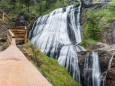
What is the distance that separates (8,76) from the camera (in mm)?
1677

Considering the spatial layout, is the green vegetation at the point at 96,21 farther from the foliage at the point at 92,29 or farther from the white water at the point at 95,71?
the white water at the point at 95,71

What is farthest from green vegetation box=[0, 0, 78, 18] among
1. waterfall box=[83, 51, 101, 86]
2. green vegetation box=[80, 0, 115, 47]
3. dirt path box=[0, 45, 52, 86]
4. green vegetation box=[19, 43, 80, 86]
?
dirt path box=[0, 45, 52, 86]

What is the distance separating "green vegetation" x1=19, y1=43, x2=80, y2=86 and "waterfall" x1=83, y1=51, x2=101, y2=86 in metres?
5.09

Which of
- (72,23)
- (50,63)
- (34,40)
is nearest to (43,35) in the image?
(34,40)

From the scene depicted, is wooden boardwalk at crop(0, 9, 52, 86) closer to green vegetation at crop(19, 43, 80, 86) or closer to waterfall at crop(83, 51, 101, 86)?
green vegetation at crop(19, 43, 80, 86)

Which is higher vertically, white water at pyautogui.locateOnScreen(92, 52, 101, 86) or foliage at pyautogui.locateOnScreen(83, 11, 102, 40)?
foliage at pyautogui.locateOnScreen(83, 11, 102, 40)

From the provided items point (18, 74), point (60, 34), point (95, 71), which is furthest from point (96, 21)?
point (18, 74)


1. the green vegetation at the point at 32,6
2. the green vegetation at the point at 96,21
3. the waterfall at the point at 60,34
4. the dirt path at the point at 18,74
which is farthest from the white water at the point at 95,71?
the dirt path at the point at 18,74

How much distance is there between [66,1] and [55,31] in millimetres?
10388

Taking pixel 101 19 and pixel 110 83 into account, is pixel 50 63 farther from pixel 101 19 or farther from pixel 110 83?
pixel 101 19

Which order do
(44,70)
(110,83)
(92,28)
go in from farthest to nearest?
(92,28), (110,83), (44,70)

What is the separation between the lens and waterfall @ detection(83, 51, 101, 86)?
21164 mm

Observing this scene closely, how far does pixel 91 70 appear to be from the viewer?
21.8 m

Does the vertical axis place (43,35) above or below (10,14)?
below
